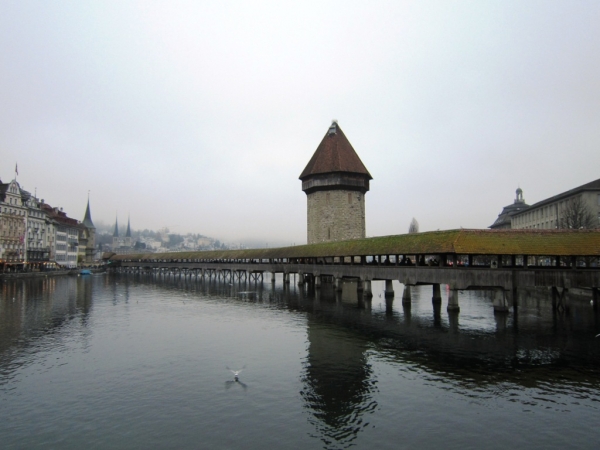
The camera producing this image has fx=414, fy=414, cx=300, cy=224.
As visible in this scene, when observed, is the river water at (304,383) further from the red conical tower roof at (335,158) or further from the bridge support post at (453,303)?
the red conical tower roof at (335,158)

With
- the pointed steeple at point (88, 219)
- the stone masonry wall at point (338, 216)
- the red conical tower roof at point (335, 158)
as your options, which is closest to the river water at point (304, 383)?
the stone masonry wall at point (338, 216)

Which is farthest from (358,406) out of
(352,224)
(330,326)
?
(352,224)

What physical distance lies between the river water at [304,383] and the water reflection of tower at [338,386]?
0.05 m

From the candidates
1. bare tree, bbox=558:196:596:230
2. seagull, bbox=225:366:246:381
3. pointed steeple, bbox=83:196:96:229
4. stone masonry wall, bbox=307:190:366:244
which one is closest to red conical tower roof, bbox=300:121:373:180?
stone masonry wall, bbox=307:190:366:244

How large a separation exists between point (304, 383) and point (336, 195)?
40001mm

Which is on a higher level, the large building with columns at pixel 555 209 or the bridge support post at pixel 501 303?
the large building with columns at pixel 555 209

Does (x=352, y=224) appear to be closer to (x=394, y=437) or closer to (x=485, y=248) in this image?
(x=485, y=248)

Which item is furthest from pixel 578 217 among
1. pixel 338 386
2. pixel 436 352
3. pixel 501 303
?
pixel 338 386

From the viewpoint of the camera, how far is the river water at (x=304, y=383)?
8.92 m

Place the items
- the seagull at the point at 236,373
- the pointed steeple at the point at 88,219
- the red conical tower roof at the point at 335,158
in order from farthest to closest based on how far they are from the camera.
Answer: the pointed steeple at the point at 88,219 < the red conical tower roof at the point at 335,158 < the seagull at the point at 236,373

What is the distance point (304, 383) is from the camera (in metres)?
12.2

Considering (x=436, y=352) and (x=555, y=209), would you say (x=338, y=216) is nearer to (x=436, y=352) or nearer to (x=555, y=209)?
(x=555, y=209)

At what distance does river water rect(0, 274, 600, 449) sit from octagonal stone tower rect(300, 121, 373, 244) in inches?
1097

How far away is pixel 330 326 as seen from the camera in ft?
69.3
